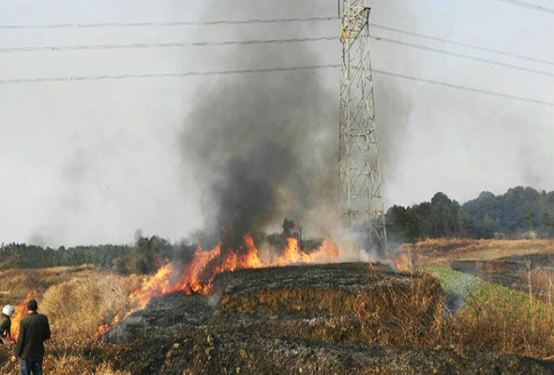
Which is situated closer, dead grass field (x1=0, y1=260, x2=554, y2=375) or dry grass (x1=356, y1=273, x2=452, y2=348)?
dead grass field (x1=0, y1=260, x2=554, y2=375)

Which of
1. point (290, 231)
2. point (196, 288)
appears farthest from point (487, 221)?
point (196, 288)

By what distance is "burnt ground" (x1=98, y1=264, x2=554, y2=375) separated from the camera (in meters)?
8.94

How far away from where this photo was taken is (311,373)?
910 cm

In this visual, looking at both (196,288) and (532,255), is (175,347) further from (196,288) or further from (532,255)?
(532,255)

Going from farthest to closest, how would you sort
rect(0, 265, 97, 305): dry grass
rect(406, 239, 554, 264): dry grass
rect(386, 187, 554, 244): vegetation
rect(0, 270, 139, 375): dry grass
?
rect(386, 187, 554, 244): vegetation, rect(406, 239, 554, 264): dry grass, rect(0, 265, 97, 305): dry grass, rect(0, 270, 139, 375): dry grass

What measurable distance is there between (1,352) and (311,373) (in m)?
8.87

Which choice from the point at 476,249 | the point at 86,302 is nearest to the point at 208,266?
the point at 86,302

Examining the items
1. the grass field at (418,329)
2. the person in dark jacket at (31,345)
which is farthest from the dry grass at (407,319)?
the person in dark jacket at (31,345)

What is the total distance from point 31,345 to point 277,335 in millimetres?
6284

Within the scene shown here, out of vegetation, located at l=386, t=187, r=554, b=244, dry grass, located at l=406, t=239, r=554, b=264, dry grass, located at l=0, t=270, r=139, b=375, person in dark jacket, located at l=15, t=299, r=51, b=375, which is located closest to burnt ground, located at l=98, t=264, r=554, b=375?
dry grass, located at l=0, t=270, r=139, b=375

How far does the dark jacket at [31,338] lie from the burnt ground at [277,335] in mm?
1678

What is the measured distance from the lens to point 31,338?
371 inches

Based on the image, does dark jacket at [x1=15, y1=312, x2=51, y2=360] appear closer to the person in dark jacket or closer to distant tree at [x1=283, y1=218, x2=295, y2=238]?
the person in dark jacket

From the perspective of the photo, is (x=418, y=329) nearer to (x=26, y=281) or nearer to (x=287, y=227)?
(x=287, y=227)
